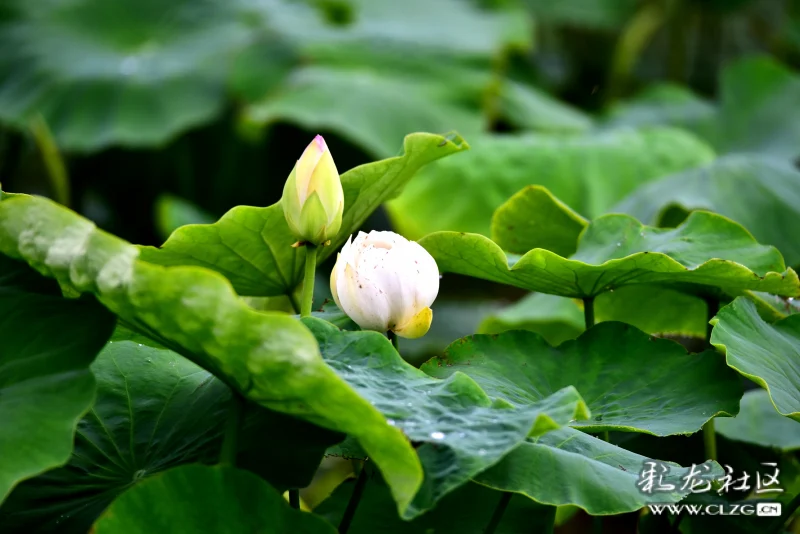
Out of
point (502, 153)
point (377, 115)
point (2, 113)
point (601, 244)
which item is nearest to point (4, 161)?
point (2, 113)

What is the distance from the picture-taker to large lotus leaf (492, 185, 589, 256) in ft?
2.53

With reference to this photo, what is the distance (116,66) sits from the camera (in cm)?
228

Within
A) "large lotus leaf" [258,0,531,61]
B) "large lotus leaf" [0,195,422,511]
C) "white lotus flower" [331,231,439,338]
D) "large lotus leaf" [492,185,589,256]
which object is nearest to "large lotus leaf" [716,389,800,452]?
"large lotus leaf" [492,185,589,256]

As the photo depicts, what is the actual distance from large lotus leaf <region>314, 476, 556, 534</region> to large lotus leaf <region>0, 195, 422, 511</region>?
0.16 m

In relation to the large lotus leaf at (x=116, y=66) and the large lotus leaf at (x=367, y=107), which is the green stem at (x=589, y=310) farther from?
the large lotus leaf at (x=116, y=66)

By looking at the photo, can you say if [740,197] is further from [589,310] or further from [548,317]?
[589,310]

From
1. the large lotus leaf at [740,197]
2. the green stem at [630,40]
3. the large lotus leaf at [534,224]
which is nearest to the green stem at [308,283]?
the large lotus leaf at [534,224]

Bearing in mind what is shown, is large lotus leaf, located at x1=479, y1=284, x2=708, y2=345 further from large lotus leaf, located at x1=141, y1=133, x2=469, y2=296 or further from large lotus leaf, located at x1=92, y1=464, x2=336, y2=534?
large lotus leaf, located at x1=92, y1=464, x2=336, y2=534

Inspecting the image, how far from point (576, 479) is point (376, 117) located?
161cm

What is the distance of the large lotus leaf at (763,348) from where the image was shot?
0.55 metres

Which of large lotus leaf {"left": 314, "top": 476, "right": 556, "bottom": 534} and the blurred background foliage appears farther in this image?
the blurred background foliage

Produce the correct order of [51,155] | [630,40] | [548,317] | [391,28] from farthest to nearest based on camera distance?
1. [630,40]
2. [391,28]
3. [51,155]
4. [548,317]

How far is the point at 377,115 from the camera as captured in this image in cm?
204

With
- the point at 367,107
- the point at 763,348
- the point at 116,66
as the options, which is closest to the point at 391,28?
the point at 367,107
